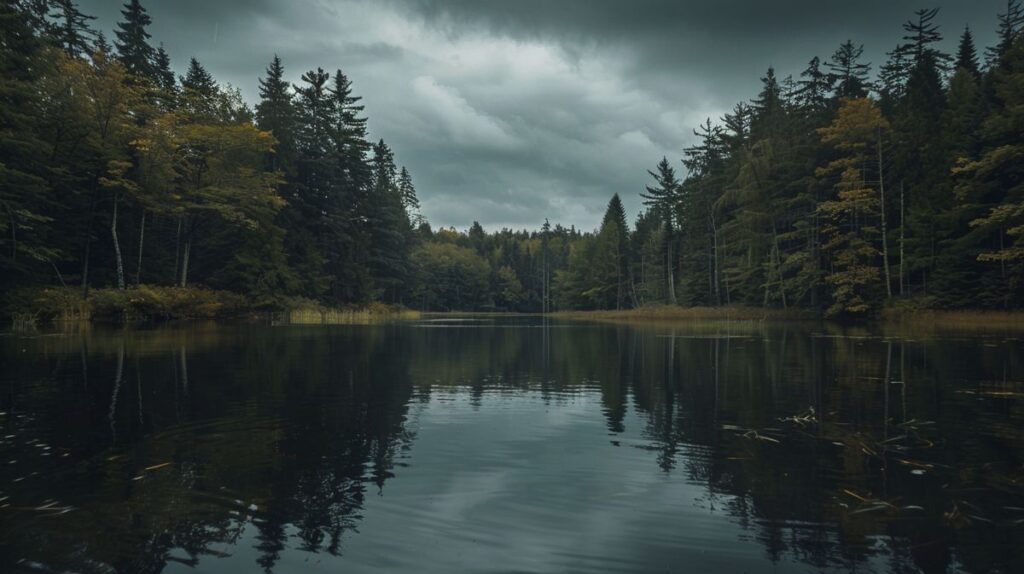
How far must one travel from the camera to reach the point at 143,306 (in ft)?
121

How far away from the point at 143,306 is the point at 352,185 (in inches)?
1351

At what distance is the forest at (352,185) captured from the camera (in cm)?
3612

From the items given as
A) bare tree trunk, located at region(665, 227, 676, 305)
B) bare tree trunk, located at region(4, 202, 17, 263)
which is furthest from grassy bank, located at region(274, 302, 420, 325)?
bare tree trunk, located at region(665, 227, 676, 305)

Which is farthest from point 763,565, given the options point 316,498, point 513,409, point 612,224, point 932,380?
point 612,224

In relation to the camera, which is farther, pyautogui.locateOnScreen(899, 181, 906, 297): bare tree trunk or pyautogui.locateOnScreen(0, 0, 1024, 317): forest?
pyautogui.locateOnScreen(899, 181, 906, 297): bare tree trunk

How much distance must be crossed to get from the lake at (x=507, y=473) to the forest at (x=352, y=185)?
28.0 m

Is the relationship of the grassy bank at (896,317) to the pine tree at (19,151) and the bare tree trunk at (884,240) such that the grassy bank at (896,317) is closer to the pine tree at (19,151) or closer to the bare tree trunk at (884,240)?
the bare tree trunk at (884,240)

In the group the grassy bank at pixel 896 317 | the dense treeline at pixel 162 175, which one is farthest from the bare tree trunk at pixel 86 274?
the grassy bank at pixel 896 317

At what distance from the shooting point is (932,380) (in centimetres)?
1384

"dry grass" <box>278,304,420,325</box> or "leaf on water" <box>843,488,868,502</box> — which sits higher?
"dry grass" <box>278,304,420,325</box>

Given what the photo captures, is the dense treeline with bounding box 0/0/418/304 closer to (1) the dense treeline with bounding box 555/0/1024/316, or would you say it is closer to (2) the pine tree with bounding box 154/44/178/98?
(2) the pine tree with bounding box 154/44/178/98

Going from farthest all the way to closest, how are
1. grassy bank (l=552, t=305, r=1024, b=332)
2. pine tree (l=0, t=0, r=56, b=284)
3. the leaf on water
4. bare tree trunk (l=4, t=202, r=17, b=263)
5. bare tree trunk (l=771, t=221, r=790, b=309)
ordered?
bare tree trunk (l=771, t=221, r=790, b=309)
grassy bank (l=552, t=305, r=1024, b=332)
pine tree (l=0, t=0, r=56, b=284)
bare tree trunk (l=4, t=202, r=17, b=263)
the leaf on water

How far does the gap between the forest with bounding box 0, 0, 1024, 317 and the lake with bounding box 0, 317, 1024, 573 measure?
2801cm

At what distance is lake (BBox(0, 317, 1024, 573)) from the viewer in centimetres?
457
